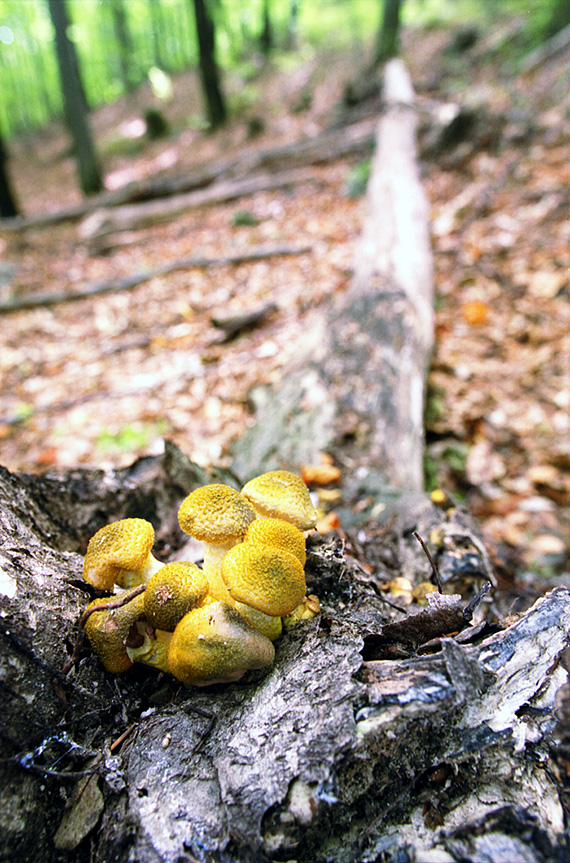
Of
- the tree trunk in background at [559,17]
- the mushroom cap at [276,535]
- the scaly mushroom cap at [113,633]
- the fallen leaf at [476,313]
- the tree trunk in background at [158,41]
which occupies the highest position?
the tree trunk in background at [158,41]

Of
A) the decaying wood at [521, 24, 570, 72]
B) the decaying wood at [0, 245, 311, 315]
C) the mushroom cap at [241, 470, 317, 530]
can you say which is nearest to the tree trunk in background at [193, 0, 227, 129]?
the decaying wood at [521, 24, 570, 72]

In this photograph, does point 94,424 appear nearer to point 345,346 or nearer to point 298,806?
point 345,346

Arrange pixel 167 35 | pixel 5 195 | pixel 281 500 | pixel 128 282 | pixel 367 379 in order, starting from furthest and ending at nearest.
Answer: pixel 167 35 < pixel 5 195 < pixel 128 282 < pixel 367 379 < pixel 281 500

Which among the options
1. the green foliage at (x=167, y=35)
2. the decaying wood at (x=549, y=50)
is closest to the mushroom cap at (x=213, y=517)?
the decaying wood at (x=549, y=50)

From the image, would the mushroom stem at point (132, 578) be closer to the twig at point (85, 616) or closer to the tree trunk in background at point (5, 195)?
the twig at point (85, 616)

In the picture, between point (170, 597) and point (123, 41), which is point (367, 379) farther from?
point (123, 41)

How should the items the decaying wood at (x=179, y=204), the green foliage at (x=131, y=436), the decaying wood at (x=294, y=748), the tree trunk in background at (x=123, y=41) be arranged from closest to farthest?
1. the decaying wood at (x=294, y=748)
2. the green foliage at (x=131, y=436)
3. the decaying wood at (x=179, y=204)
4. the tree trunk in background at (x=123, y=41)

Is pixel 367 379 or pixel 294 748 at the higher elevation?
pixel 367 379

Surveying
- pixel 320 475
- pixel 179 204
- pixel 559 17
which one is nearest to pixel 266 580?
pixel 320 475

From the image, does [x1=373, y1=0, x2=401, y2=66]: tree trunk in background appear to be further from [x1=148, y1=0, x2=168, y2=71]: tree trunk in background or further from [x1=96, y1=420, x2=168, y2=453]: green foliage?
[x1=148, y1=0, x2=168, y2=71]: tree trunk in background
